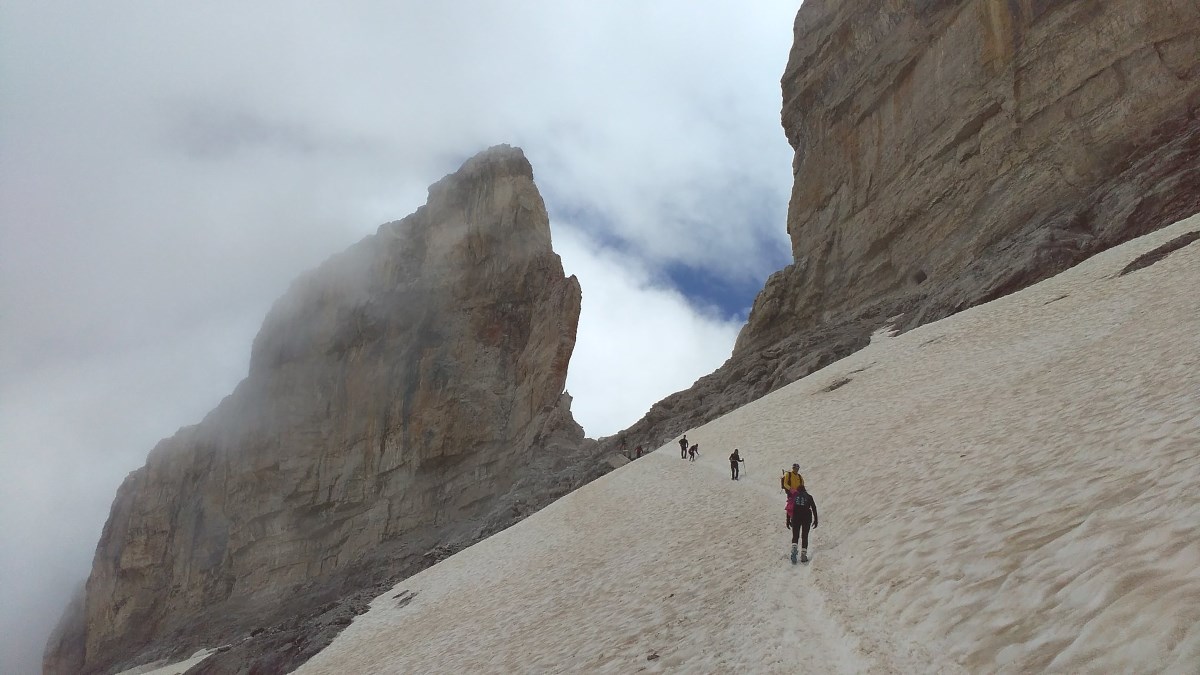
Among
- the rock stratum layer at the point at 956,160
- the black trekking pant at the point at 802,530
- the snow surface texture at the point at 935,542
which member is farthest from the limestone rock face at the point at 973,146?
the black trekking pant at the point at 802,530

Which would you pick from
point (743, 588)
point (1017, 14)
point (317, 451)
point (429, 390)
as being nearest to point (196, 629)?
point (317, 451)

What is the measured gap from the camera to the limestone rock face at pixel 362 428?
7788 cm

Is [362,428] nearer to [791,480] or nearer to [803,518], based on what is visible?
[791,480]

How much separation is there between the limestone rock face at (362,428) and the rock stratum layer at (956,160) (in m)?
31.0

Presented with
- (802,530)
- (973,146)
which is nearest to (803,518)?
(802,530)

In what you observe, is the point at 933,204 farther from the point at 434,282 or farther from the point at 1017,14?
the point at 434,282

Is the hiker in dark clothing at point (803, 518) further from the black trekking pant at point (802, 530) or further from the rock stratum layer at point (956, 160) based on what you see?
the rock stratum layer at point (956, 160)

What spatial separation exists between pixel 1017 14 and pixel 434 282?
70.8 meters

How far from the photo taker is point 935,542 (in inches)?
317

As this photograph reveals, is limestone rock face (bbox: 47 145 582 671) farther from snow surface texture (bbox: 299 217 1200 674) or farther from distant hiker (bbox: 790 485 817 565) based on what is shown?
distant hiker (bbox: 790 485 817 565)

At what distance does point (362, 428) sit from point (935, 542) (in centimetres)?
8707

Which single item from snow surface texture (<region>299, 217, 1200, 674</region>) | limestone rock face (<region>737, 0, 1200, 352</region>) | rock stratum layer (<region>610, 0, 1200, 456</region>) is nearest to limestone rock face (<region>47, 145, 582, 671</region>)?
rock stratum layer (<region>610, 0, 1200, 456</region>)

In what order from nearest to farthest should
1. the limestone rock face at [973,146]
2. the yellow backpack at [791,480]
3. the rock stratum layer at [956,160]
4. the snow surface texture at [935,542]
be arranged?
the snow surface texture at [935,542], the yellow backpack at [791,480], the limestone rock face at [973,146], the rock stratum layer at [956,160]

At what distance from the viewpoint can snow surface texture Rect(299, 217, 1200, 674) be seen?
5.45 metres
